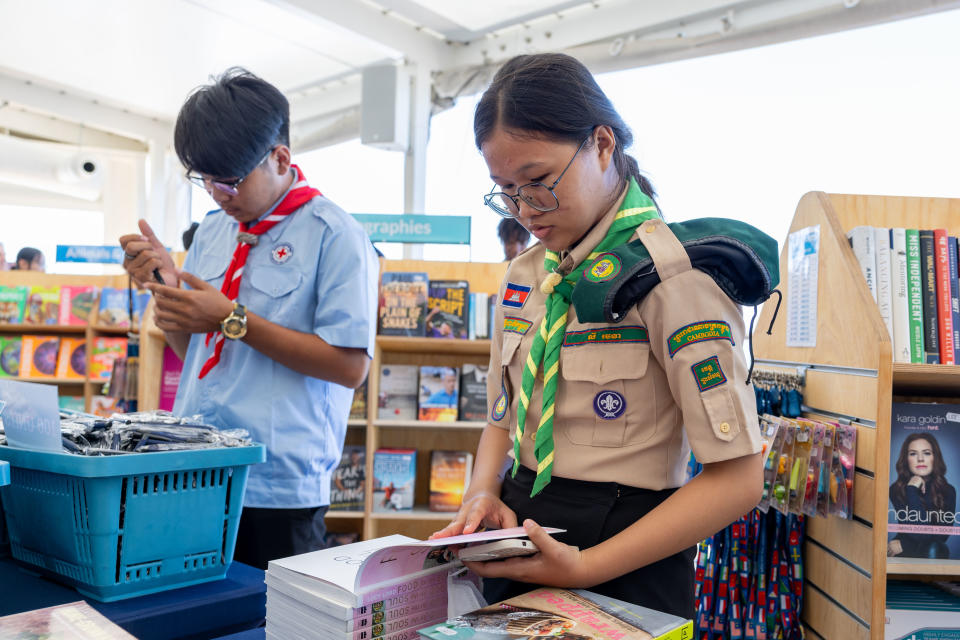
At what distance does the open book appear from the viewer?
0.83 m

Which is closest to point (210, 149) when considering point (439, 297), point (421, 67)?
point (439, 297)

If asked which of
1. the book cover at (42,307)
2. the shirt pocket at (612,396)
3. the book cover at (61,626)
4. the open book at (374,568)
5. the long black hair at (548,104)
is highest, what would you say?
the long black hair at (548,104)

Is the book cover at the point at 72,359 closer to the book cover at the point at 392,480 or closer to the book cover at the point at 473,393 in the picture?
the book cover at the point at 392,480

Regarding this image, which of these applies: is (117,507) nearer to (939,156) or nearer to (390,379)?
(390,379)

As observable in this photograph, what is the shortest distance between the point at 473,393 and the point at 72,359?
384 cm

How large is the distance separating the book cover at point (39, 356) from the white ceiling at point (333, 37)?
296 centimetres

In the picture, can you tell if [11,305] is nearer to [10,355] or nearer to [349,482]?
[10,355]

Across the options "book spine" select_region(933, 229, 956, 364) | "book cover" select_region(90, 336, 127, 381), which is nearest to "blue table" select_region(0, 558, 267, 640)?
"book spine" select_region(933, 229, 956, 364)

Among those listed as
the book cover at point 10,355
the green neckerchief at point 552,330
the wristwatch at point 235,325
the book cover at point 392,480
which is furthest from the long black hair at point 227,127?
the book cover at point 10,355

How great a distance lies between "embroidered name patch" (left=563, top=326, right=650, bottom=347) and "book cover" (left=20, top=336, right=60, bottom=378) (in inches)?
239

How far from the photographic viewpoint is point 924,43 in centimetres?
469

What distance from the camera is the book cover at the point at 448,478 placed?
13.3ft

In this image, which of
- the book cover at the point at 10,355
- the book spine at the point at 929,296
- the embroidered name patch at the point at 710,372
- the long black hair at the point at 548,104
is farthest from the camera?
the book cover at the point at 10,355

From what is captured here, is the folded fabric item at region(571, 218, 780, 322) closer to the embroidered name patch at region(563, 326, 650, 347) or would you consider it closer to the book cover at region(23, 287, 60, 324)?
the embroidered name patch at region(563, 326, 650, 347)
